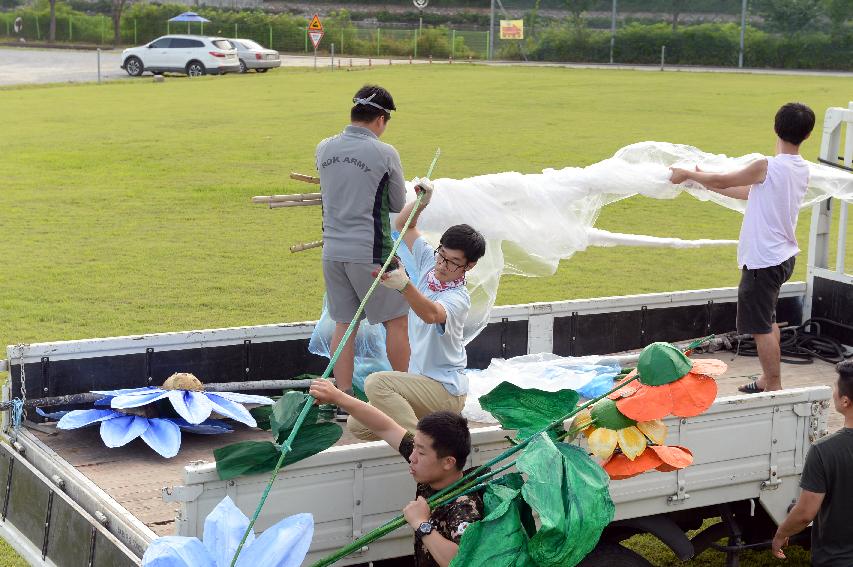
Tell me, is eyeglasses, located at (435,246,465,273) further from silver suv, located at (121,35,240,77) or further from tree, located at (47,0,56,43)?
tree, located at (47,0,56,43)

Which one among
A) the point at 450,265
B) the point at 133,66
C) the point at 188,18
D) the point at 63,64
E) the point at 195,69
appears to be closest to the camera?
the point at 450,265

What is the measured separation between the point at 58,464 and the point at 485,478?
6.73ft

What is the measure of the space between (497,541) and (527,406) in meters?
0.77

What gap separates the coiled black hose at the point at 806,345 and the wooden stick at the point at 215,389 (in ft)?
9.93

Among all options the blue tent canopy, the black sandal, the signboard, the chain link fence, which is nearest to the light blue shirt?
the black sandal

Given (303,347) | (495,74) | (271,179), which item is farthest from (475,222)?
(495,74)

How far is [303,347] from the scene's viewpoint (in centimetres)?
694

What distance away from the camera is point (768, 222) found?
6.98m

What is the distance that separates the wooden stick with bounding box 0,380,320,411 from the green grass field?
96.1 inches

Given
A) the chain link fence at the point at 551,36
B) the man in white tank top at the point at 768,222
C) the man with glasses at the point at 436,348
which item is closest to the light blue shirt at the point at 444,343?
the man with glasses at the point at 436,348

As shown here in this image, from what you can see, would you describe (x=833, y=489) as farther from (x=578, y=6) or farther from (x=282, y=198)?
A: (x=578, y=6)

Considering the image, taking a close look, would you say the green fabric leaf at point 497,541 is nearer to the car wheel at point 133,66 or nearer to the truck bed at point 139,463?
the truck bed at point 139,463

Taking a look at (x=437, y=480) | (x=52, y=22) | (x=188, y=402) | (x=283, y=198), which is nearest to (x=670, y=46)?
(x=52, y=22)

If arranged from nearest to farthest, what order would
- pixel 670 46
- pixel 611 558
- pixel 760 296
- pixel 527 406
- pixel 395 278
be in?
1. pixel 527 406
2. pixel 395 278
3. pixel 611 558
4. pixel 760 296
5. pixel 670 46
